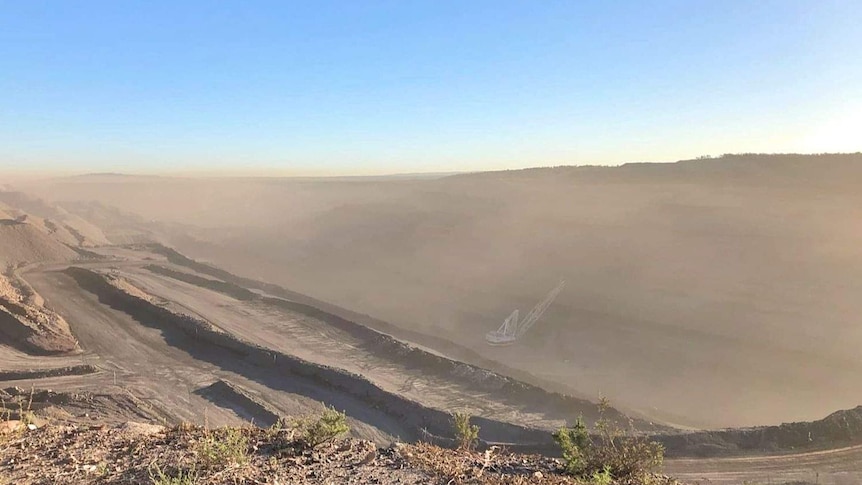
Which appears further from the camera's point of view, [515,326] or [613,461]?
[515,326]

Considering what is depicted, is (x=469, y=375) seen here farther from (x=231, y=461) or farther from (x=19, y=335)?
(x=19, y=335)

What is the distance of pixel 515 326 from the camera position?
2956cm

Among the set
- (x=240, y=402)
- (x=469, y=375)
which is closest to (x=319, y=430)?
(x=240, y=402)

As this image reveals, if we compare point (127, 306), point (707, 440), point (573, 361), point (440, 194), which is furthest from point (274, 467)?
point (440, 194)

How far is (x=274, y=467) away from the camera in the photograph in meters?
4.71

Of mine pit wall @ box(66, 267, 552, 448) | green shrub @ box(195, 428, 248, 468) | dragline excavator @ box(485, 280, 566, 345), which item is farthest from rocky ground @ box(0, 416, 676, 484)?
dragline excavator @ box(485, 280, 566, 345)

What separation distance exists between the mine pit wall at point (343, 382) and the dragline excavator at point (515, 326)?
37.9 feet

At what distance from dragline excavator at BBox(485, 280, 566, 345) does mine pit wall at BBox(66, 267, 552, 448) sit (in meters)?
11.5

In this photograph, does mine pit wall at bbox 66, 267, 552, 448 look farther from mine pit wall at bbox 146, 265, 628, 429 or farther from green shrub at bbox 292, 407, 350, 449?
green shrub at bbox 292, 407, 350, 449

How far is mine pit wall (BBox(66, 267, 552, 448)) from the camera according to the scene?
15.8 metres

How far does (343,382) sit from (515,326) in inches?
535

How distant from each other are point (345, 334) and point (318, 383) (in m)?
6.67

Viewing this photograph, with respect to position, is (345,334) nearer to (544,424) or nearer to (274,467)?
(544,424)

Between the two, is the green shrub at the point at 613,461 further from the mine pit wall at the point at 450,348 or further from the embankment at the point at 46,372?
the embankment at the point at 46,372
